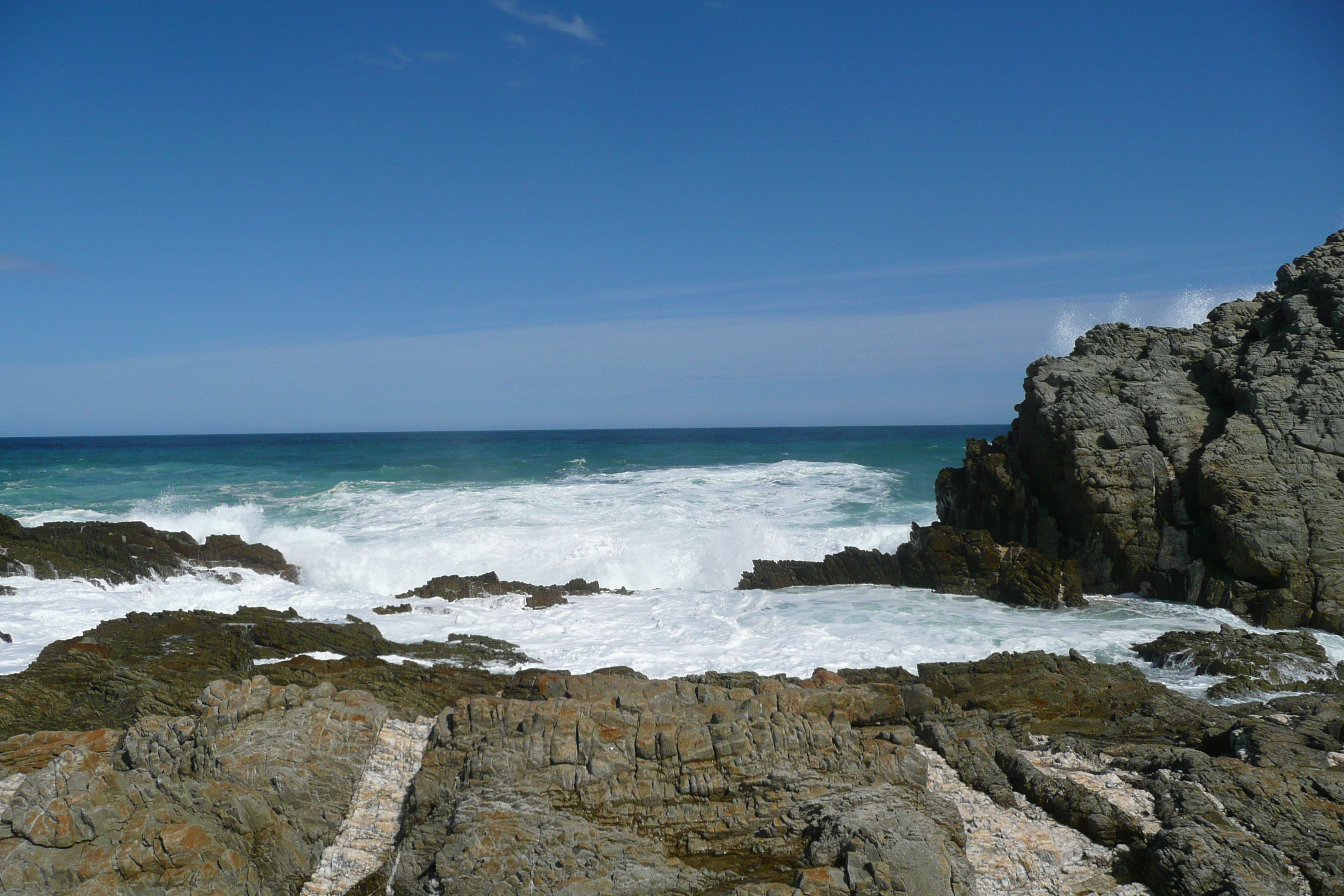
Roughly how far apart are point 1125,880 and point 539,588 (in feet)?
39.9

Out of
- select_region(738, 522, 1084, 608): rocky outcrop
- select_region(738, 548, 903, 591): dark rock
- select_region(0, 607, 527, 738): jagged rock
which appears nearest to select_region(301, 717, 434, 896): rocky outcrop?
select_region(0, 607, 527, 738): jagged rock

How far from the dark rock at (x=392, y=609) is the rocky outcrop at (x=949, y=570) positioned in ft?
24.0

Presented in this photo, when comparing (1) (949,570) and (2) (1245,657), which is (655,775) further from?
(1) (949,570)

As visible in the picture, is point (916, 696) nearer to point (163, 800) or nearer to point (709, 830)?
point (709, 830)

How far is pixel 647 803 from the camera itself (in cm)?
532

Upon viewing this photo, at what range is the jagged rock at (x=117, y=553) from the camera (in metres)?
14.5

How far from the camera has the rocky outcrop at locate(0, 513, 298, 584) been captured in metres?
14.5

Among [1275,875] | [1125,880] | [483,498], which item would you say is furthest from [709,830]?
[483,498]

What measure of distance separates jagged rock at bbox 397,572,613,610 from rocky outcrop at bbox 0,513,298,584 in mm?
4099

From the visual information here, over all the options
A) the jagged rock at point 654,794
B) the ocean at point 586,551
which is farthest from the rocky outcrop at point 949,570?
the jagged rock at point 654,794

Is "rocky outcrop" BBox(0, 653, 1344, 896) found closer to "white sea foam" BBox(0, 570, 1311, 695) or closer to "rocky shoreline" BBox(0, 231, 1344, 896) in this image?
"rocky shoreline" BBox(0, 231, 1344, 896)

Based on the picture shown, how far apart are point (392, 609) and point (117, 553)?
6489 millimetres

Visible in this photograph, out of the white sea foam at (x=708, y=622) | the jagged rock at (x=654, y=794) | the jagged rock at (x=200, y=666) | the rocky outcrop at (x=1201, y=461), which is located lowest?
the white sea foam at (x=708, y=622)

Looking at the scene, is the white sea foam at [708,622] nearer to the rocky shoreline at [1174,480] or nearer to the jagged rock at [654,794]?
the rocky shoreline at [1174,480]
